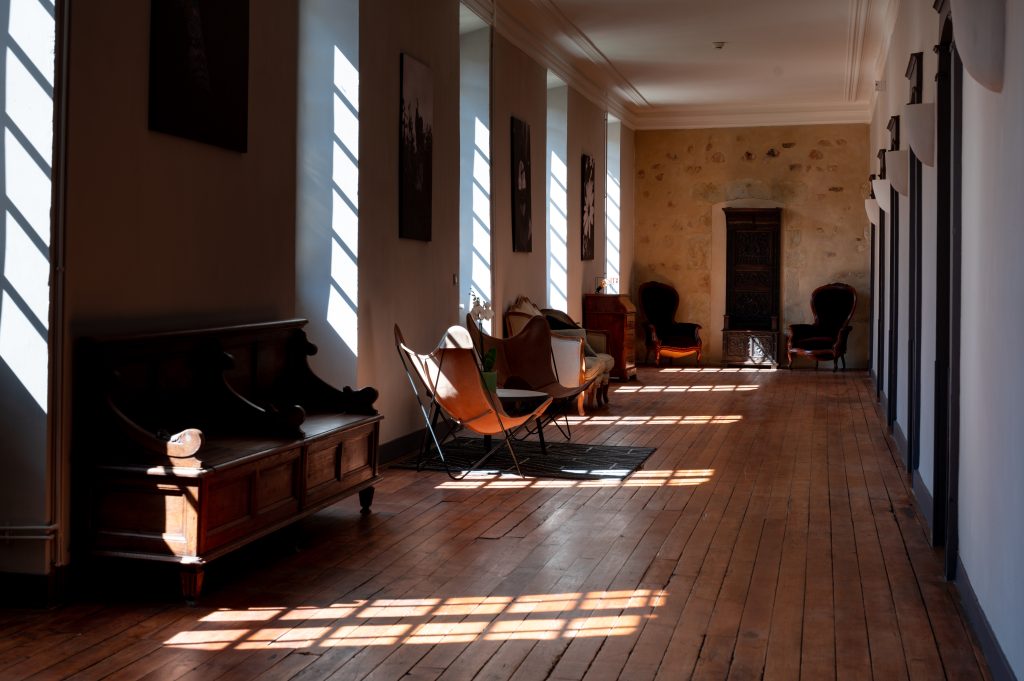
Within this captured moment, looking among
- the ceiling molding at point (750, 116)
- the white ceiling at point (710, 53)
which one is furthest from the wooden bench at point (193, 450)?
the ceiling molding at point (750, 116)

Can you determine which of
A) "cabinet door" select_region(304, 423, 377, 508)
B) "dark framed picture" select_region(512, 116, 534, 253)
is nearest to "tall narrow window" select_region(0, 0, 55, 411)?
"cabinet door" select_region(304, 423, 377, 508)

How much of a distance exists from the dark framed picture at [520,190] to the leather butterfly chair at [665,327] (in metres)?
5.43

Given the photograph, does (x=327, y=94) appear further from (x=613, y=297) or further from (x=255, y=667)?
(x=613, y=297)

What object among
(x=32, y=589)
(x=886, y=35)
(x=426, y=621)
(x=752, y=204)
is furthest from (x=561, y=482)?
(x=752, y=204)

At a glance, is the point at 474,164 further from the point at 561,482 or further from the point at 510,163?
the point at 561,482

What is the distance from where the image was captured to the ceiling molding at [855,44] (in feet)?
32.7

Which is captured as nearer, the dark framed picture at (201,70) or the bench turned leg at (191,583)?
the bench turned leg at (191,583)

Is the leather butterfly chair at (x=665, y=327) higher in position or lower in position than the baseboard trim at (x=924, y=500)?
higher

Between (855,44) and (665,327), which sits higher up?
(855,44)

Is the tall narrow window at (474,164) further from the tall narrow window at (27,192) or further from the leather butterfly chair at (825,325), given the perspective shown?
the leather butterfly chair at (825,325)

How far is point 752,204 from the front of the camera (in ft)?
52.7

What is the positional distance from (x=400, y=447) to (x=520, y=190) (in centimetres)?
376

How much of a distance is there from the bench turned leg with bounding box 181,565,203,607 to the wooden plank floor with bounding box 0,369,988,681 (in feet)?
0.24

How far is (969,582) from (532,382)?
4958 mm
